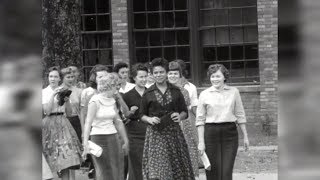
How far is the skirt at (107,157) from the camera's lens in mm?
7082

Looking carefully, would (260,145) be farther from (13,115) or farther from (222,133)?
(13,115)

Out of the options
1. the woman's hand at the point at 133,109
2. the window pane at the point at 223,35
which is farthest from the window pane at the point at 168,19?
the woman's hand at the point at 133,109

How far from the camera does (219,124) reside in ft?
23.5

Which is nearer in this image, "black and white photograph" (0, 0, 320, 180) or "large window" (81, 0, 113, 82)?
"black and white photograph" (0, 0, 320, 180)

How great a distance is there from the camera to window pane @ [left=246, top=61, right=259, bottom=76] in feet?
44.0

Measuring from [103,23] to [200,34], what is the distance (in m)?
2.06

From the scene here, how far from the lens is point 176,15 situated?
13.6 m

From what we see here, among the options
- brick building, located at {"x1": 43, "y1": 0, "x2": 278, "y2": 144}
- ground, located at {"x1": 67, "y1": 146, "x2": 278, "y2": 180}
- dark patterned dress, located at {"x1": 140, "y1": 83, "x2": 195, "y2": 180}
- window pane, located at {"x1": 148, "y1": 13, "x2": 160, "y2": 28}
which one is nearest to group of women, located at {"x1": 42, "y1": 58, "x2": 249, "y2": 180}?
dark patterned dress, located at {"x1": 140, "y1": 83, "x2": 195, "y2": 180}

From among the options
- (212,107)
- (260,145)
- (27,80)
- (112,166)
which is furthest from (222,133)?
(27,80)

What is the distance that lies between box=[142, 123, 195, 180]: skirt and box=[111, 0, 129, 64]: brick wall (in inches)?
254

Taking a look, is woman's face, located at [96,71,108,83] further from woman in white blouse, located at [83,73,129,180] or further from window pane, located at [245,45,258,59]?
window pane, located at [245,45,258,59]

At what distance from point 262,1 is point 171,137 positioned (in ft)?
21.7

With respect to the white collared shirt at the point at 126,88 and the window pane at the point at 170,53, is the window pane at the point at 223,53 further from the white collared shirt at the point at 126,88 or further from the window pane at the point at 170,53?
the white collared shirt at the point at 126,88

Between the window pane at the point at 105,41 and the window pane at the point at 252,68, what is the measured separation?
2.91 metres
